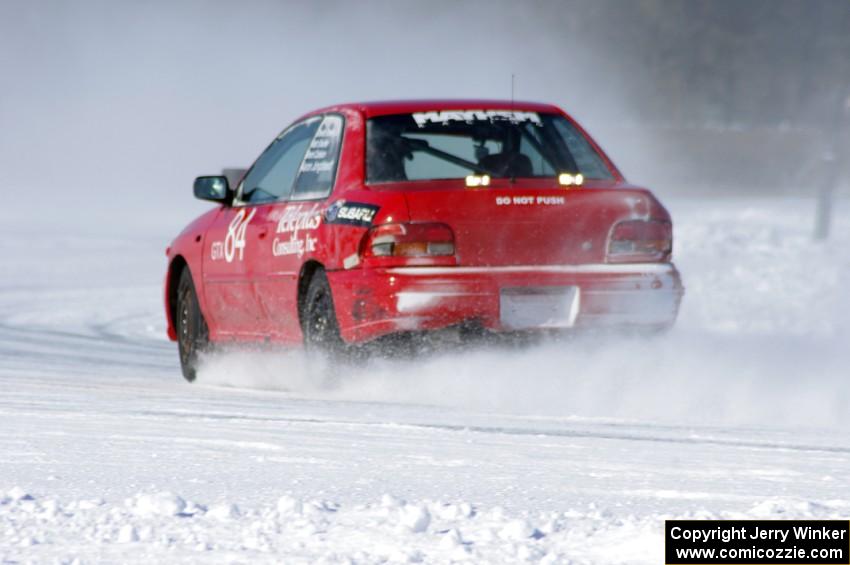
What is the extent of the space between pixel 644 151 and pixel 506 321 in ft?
177

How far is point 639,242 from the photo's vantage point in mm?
6840

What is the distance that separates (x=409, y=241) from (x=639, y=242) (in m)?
1.06

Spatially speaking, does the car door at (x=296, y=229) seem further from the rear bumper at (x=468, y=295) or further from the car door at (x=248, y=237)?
the rear bumper at (x=468, y=295)

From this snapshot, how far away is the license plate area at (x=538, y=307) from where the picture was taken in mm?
6574

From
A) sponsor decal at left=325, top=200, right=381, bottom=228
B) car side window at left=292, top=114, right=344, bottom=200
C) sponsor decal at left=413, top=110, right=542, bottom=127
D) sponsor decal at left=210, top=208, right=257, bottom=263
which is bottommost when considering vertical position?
sponsor decal at left=210, top=208, right=257, bottom=263

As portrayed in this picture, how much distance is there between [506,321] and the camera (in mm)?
6566

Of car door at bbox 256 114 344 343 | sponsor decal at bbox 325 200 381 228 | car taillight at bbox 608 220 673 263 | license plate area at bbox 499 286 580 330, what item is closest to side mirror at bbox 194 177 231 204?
car door at bbox 256 114 344 343

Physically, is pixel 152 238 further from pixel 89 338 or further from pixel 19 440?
pixel 19 440

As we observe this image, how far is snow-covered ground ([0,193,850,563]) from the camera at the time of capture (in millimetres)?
3510

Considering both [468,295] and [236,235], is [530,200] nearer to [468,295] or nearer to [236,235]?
[468,295]

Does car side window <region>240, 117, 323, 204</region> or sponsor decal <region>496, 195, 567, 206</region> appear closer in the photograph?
sponsor decal <region>496, 195, 567, 206</region>

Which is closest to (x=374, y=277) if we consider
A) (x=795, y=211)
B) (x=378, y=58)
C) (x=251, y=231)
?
(x=251, y=231)

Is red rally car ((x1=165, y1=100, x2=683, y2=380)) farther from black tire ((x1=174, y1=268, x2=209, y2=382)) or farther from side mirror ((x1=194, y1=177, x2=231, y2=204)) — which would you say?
black tire ((x1=174, y1=268, x2=209, y2=382))

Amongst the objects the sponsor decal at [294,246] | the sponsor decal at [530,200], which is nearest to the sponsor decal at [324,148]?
the sponsor decal at [294,246]
